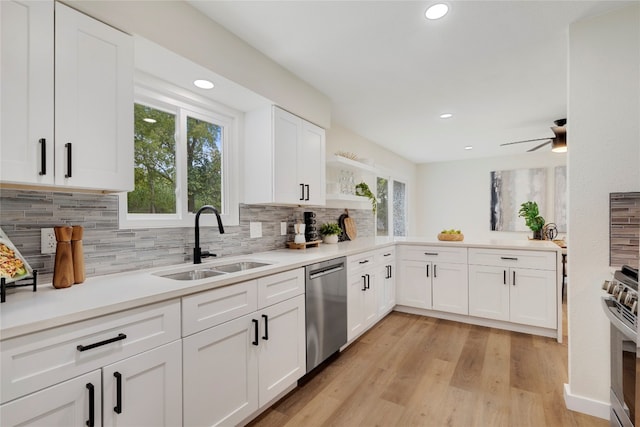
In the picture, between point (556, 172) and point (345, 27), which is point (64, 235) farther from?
point (556, 172)

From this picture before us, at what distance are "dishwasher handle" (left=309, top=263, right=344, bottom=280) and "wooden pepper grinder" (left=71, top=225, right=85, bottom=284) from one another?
1.33 meters

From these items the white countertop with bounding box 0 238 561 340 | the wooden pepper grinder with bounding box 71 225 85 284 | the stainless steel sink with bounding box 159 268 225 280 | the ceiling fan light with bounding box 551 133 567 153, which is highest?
the ceiling fan light with bounding box 551 133 567 153

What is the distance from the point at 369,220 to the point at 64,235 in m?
4.09

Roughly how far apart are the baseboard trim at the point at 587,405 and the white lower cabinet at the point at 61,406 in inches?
102

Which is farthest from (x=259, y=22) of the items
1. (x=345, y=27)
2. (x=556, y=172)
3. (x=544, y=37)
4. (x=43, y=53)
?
(x=556, y=172)

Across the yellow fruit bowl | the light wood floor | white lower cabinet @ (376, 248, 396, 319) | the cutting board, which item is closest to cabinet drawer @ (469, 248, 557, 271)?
the yellow fruit bowl

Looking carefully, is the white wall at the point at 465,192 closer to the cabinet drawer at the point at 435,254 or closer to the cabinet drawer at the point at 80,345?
the cabinet drawer at the point at 435,254

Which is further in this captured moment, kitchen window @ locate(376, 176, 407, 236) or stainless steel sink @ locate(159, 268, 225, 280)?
kitchen window @ locate(376, 176, 407, 236)

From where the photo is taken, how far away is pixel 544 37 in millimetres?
2121

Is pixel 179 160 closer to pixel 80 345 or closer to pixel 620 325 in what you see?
pixel 80 345

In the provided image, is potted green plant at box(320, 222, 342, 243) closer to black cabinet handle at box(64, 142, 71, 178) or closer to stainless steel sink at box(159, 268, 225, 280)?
stainless steel sink at box(159, 268, 225, 280)

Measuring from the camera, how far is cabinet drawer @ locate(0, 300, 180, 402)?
3.05ft

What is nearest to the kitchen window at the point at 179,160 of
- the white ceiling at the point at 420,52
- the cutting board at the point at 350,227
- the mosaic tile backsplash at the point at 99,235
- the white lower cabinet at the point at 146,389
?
the mosaic tile backsplash at the point at 99,235

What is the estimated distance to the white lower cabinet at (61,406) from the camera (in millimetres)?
931
